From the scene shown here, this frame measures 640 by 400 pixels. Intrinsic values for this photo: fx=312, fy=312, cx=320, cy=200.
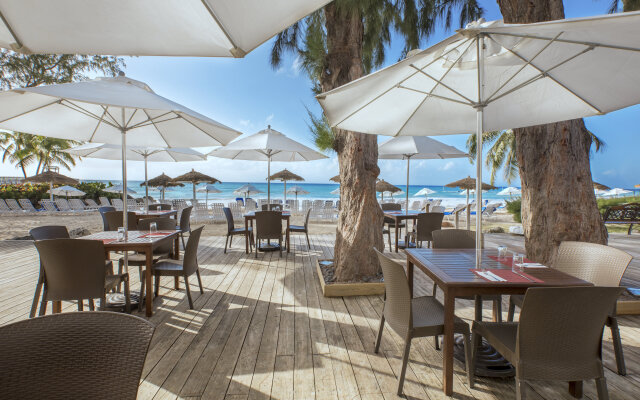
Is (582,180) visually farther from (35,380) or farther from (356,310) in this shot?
(35,380)

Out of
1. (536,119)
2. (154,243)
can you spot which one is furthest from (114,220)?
(536,119)

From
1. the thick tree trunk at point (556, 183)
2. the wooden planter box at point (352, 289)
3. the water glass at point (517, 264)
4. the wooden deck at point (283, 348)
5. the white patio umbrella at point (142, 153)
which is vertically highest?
the white patio umbrella at point (142, 153)

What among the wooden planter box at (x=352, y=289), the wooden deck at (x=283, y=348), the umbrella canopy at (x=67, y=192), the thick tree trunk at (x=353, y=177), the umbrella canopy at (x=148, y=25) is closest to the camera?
the umbrella canopy at (x=148, y=25)

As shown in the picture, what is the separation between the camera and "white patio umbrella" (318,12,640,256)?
187cm

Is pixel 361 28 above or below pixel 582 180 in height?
above

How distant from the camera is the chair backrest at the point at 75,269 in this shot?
262 centimetres

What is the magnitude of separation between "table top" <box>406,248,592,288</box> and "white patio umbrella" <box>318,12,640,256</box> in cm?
25

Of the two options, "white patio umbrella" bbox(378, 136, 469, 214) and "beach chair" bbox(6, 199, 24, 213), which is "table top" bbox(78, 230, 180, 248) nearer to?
"white patio umbrella" bbox(378, 136, 469, 214)

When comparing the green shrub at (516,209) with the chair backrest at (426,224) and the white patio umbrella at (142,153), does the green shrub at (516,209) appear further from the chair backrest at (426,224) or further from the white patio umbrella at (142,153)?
the white patio umbrella at (142,153)

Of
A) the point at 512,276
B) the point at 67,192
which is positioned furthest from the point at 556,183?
the point at 67,192

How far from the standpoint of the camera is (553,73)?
8.11 ft

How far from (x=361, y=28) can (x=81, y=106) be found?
3716mm

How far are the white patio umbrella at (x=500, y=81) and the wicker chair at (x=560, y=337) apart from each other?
0.83 meters

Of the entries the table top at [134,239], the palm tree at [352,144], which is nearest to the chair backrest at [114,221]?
the table top at [134,239]
